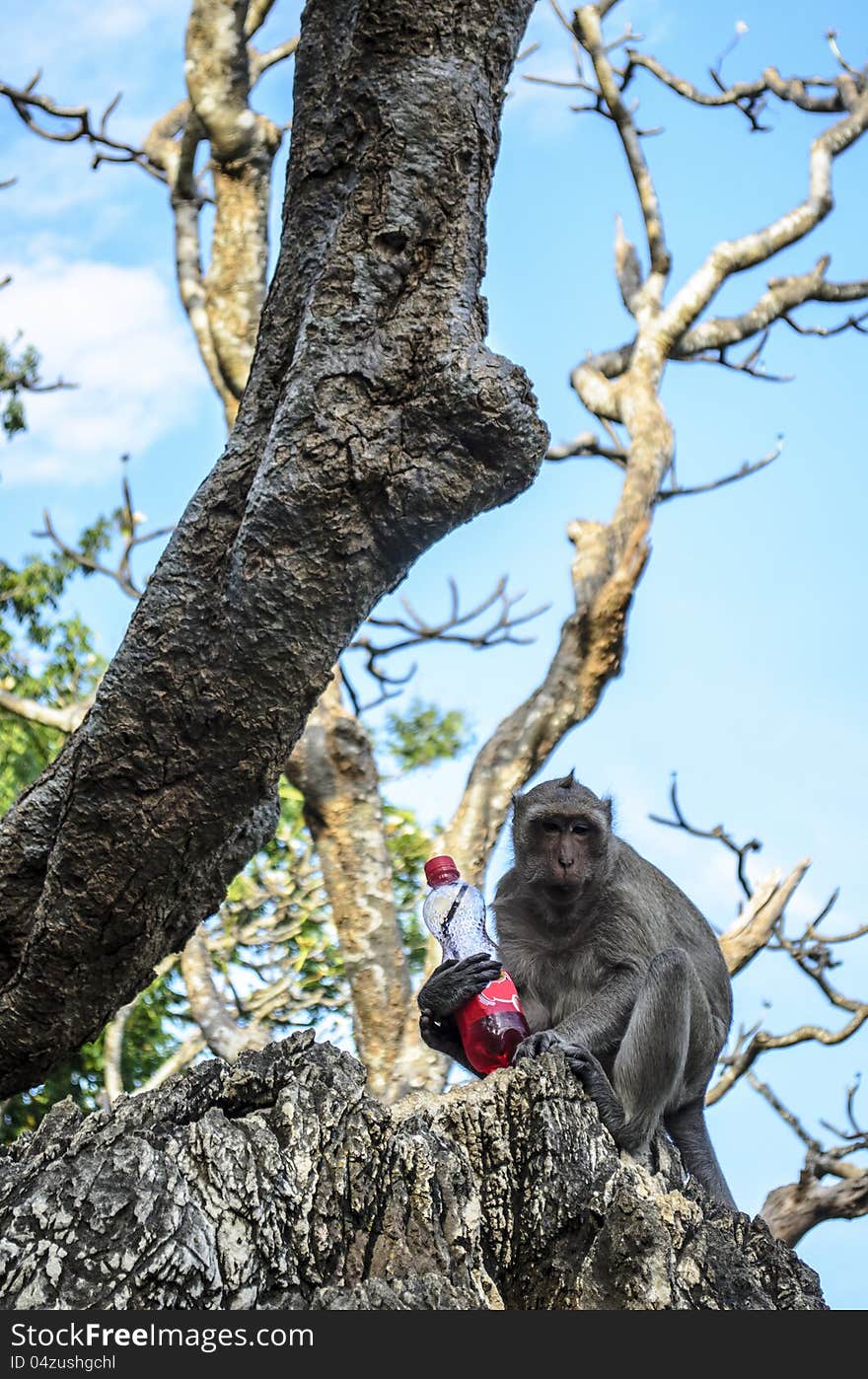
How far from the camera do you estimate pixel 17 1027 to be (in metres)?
4.95

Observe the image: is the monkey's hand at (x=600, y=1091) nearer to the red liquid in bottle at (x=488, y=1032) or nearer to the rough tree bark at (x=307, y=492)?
the red liquid in bottle at (x=488, y=1032)

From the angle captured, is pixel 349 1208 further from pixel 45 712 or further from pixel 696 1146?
pixel 45 712

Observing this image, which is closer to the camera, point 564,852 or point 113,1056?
point 564,852

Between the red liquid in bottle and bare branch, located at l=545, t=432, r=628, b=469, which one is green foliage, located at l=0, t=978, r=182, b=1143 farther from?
the red liquid in bottle

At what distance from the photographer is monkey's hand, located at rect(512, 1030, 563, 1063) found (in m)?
3.75

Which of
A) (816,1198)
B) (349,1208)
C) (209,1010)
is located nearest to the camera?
(349,1208)

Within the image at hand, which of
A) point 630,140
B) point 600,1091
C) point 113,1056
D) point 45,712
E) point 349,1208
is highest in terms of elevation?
point 630,140

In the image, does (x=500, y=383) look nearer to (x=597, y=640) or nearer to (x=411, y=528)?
(x=411, y=528)

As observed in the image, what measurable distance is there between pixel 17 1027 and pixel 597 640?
4.09 m

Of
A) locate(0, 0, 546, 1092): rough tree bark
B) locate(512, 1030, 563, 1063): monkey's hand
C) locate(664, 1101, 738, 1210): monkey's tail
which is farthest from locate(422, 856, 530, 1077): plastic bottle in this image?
locate(0, 0, 546, 1092): rough tree bark

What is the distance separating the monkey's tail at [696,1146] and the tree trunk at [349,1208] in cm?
74

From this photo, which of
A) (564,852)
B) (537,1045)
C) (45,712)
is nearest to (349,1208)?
(537,1045)

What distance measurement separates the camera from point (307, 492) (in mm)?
4129

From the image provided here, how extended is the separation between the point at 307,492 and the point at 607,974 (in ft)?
5.73
